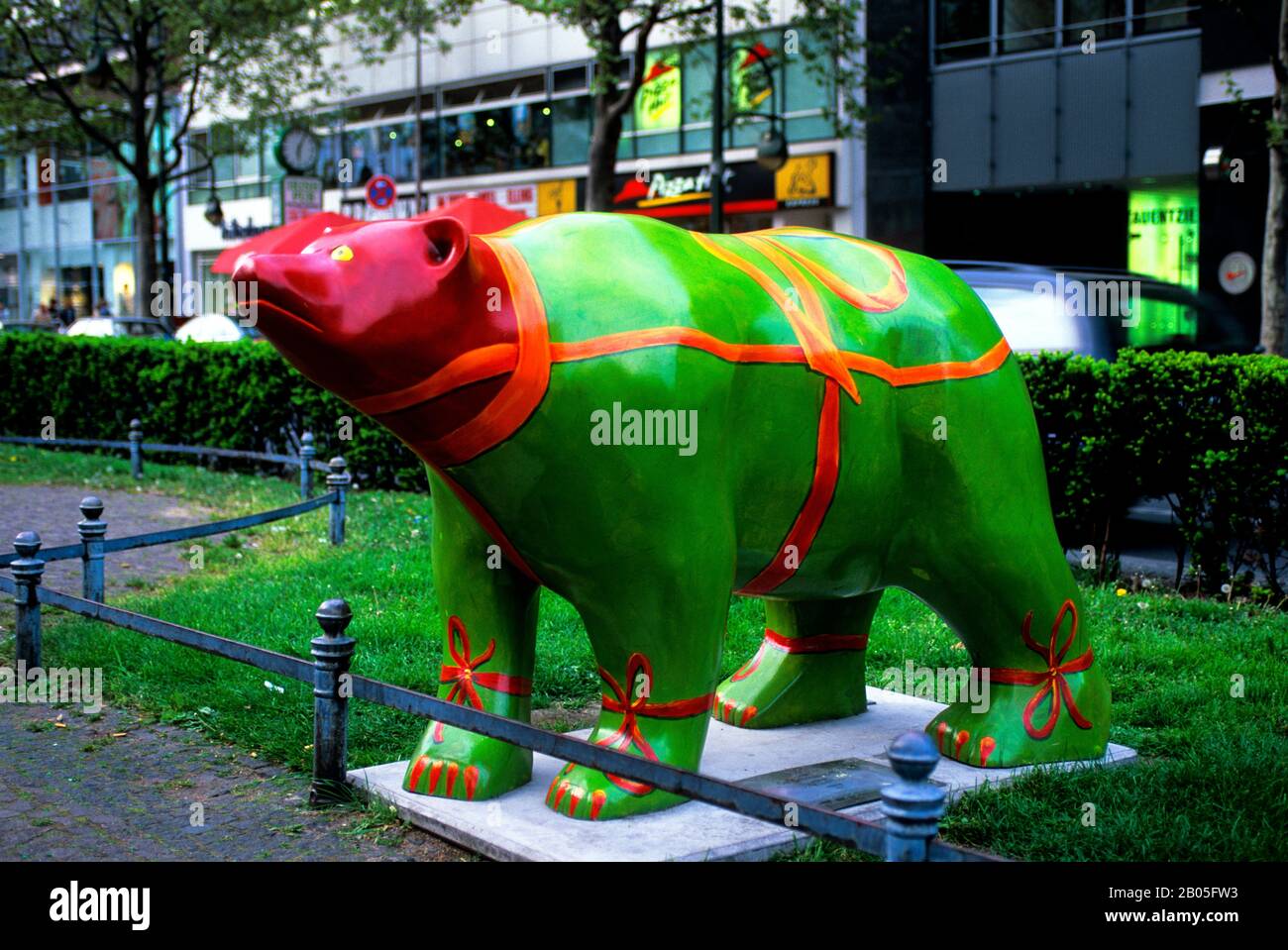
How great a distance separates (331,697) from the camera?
14.8 feet

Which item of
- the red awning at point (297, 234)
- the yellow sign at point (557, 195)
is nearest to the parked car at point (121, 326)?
the red awning at point (297, 234)

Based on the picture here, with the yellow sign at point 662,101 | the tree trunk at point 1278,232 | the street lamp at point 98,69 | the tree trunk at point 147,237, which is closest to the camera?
the tree trunk at point 1278,232

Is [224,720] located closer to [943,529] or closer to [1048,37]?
[943,529]

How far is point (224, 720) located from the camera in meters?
5.61

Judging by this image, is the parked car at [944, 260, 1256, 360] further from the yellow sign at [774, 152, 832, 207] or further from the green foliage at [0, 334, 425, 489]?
the yellow sign at [774, 152, 832, 207]

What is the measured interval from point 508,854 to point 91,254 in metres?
47.7

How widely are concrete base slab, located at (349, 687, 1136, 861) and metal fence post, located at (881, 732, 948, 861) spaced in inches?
47.0

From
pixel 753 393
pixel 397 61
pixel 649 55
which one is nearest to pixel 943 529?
pixel 753 393

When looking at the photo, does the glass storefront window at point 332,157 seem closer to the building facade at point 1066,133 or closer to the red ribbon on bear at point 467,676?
the building facade at point 1066,133

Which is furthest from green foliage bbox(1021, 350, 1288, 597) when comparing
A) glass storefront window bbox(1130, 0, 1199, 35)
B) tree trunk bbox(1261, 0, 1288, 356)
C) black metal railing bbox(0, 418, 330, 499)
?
glass storefront window bbox(1130, 0, 1199, 35)

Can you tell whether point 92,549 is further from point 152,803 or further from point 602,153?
point 602,153

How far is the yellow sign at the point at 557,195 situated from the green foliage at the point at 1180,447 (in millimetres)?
21720

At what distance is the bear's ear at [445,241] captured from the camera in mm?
3738

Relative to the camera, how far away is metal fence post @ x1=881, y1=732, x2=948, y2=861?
2.83 m
